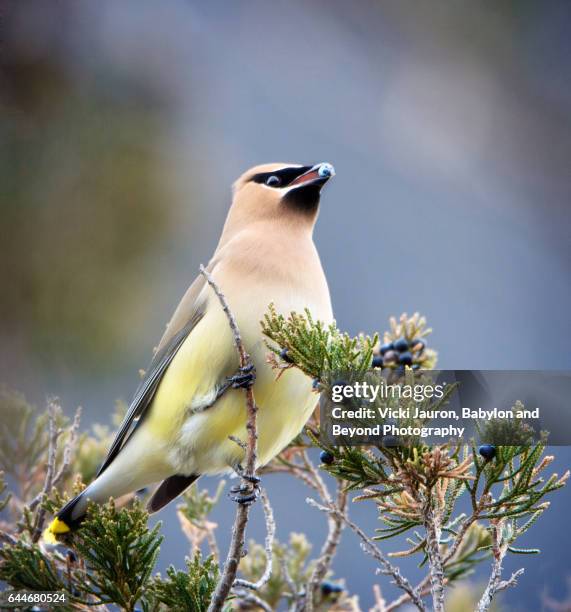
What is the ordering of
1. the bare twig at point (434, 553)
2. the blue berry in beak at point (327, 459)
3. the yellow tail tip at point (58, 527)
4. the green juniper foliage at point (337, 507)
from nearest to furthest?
the bare twig at point (434, 553) < the green juniper foliage at point (337, 507) < the blue berry in beak at point (327, 459) < the yellow tail tip at point (58, 527)

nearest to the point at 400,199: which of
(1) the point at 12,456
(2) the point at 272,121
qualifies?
(2) the point at 272,121

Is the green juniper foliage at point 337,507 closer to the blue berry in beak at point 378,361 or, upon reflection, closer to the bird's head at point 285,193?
the blue berry in beak at point 378,361

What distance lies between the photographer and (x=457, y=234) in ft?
13.4

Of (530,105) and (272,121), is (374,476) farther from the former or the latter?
(272,121)

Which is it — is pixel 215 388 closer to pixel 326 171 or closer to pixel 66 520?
pixel 66 520

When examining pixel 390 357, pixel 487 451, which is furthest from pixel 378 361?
pixel 487 451

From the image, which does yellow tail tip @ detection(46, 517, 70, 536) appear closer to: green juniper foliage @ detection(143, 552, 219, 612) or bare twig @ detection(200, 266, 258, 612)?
green juniper foliage @ detection(143, 552, 219, 612)

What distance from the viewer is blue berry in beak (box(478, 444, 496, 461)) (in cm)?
152

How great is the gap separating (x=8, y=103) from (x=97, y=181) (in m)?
0.45

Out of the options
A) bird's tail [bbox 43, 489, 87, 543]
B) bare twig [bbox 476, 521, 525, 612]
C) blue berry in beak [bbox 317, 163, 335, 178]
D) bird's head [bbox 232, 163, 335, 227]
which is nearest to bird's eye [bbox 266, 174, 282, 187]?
bird's head [bbox 232, 163, 335, 227]

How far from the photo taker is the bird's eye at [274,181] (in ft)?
8.86

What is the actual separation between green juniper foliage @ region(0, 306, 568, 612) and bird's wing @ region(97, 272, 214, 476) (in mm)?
182

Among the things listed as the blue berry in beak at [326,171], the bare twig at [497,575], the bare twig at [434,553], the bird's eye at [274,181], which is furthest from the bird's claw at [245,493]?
the bird's eye at [274,181]

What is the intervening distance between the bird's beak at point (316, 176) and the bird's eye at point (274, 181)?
0.06 metres
